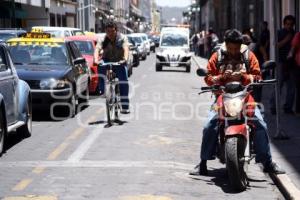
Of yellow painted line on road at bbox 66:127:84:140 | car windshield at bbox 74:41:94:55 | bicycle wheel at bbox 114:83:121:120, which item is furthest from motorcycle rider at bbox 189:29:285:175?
car windshield at bbox 74:41:94:55

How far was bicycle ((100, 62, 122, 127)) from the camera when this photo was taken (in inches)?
535

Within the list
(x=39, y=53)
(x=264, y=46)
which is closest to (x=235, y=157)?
(x=39, y=53)

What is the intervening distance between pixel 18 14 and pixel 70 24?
62.2 ft

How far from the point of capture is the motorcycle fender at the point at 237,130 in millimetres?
7812

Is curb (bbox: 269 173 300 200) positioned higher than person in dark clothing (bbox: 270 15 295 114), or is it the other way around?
person in dark clothing (bbox: 270 15 295 114)

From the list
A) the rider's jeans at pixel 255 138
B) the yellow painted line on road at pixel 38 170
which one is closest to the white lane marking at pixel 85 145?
the yellow painted line on road at pixel 38 170

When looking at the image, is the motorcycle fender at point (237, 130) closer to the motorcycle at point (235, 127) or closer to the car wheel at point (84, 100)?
the motorcycle at point (235, 127)

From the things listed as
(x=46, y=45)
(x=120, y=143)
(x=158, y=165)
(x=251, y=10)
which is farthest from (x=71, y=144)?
(x=251, y=10)

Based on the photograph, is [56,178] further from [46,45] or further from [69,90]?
[46,45]

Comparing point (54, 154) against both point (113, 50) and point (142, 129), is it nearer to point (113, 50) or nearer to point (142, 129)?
point (142, 129)

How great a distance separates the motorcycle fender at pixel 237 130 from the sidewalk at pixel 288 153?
77 cm

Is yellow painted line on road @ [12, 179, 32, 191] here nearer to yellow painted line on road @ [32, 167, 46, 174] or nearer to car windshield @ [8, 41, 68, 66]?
yellow painted line on road @ [32, 167, 46, 174]

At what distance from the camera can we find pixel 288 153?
10.3 meters

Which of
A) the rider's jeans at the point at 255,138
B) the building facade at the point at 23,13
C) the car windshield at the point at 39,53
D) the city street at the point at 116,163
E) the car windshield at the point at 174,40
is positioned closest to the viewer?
the city street at the point at 116,163
